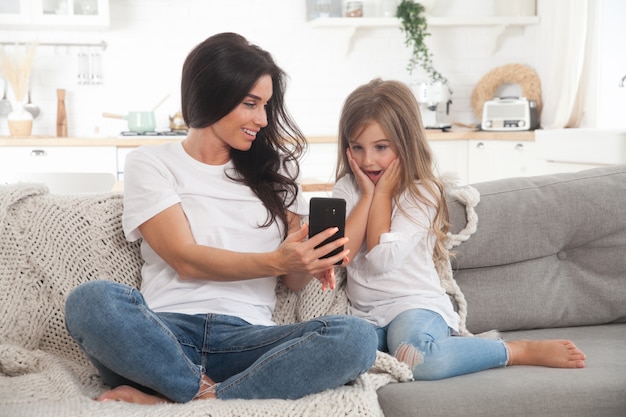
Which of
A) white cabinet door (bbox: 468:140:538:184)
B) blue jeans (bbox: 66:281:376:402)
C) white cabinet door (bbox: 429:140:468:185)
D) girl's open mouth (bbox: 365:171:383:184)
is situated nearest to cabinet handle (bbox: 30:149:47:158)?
white cabinet door (bbox: 429:140:468:185)

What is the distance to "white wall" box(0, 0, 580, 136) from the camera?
195 inches

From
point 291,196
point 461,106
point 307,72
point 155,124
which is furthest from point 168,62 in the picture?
point 291,196

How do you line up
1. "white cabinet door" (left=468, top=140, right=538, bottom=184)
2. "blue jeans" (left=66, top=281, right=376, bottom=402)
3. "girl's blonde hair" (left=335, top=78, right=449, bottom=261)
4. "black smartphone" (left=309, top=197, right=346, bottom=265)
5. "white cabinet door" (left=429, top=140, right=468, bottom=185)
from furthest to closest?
"white cabinet door" (left=429, top=140, right=468, bottom=185) < "white cabinet door" (left=468, top=140, right=538, bottom=184) < "girl's blonde hair" (left=335, top=78, right=449, bottom=261) < "black smartphone" (left=309, top=197, right=346, bottom=265) < "blue jeans" (left=66, top=281, right=376, bottom=402)

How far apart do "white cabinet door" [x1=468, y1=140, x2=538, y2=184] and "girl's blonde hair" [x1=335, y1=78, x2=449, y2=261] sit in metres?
2.24

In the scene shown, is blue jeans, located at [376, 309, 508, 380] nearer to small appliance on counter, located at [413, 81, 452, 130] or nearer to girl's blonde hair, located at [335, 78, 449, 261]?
girl's blonde hair, located at [335, 78, 449, 261]

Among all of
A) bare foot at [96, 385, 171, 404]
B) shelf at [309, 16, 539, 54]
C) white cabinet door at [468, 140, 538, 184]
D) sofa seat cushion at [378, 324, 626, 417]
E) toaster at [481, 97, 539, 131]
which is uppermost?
shelf at [309, 16, 539, 54]

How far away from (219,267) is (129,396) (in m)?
0.33

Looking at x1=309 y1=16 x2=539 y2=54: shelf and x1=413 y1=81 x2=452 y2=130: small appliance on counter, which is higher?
x1=309 y1=16 x2=539 y2=54: shelf

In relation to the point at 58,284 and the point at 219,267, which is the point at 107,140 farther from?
the point at 219,267

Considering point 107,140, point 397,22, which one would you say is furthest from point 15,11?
point 397,22

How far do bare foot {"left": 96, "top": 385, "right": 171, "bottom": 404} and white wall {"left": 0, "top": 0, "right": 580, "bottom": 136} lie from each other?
133 inches

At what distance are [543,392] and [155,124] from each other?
354 cm

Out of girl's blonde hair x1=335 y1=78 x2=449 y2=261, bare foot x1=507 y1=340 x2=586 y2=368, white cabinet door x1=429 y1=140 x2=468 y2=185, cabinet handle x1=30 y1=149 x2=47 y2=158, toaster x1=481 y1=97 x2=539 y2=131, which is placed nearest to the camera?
bare foot x1=507 y1=340 x2=586 y2=368

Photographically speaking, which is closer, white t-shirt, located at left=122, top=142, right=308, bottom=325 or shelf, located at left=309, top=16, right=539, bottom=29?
white t-shirt, located at left=122, top=142, right=308, bottom=325
